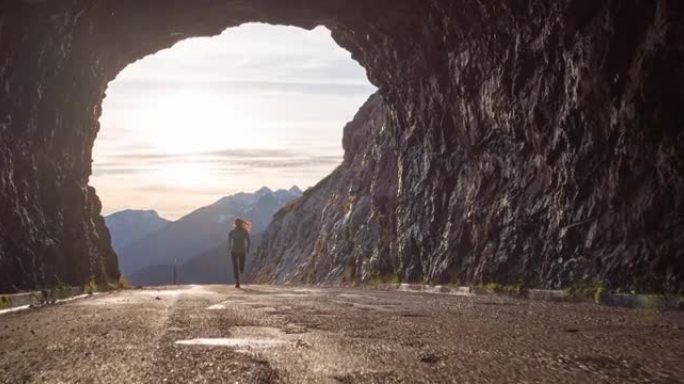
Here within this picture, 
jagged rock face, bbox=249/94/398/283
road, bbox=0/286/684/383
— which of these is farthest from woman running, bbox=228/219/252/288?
road, bbox=0/286/684/383

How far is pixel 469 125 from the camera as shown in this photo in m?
24.1

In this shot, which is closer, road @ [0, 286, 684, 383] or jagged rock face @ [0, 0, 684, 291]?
road @ [0, 286, 684, 383]

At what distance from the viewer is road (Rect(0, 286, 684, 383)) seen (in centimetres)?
433

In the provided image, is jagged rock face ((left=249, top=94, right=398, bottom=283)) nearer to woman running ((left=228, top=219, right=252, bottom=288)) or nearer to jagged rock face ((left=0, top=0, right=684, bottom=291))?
jagged rock face ((left=0, top=0, right=684, bottom=291))

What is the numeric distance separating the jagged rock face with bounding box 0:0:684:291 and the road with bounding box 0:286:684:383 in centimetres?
642

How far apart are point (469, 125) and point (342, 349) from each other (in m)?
19.3

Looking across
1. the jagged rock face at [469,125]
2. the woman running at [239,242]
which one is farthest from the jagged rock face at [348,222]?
the woman running at [239,242]

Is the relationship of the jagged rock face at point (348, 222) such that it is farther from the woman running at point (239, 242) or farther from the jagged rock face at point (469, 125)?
the woman running at point (239, 242)

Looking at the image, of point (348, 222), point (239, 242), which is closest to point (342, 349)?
point (239, 242)

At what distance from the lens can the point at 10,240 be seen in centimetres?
1591

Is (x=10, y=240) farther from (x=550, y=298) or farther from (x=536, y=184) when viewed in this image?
(x=536, y=184)

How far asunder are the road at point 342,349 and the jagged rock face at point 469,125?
6.42 metres

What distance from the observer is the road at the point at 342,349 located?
14.2 feet

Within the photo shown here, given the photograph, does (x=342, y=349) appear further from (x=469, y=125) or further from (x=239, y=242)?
(x=469, y=125)
